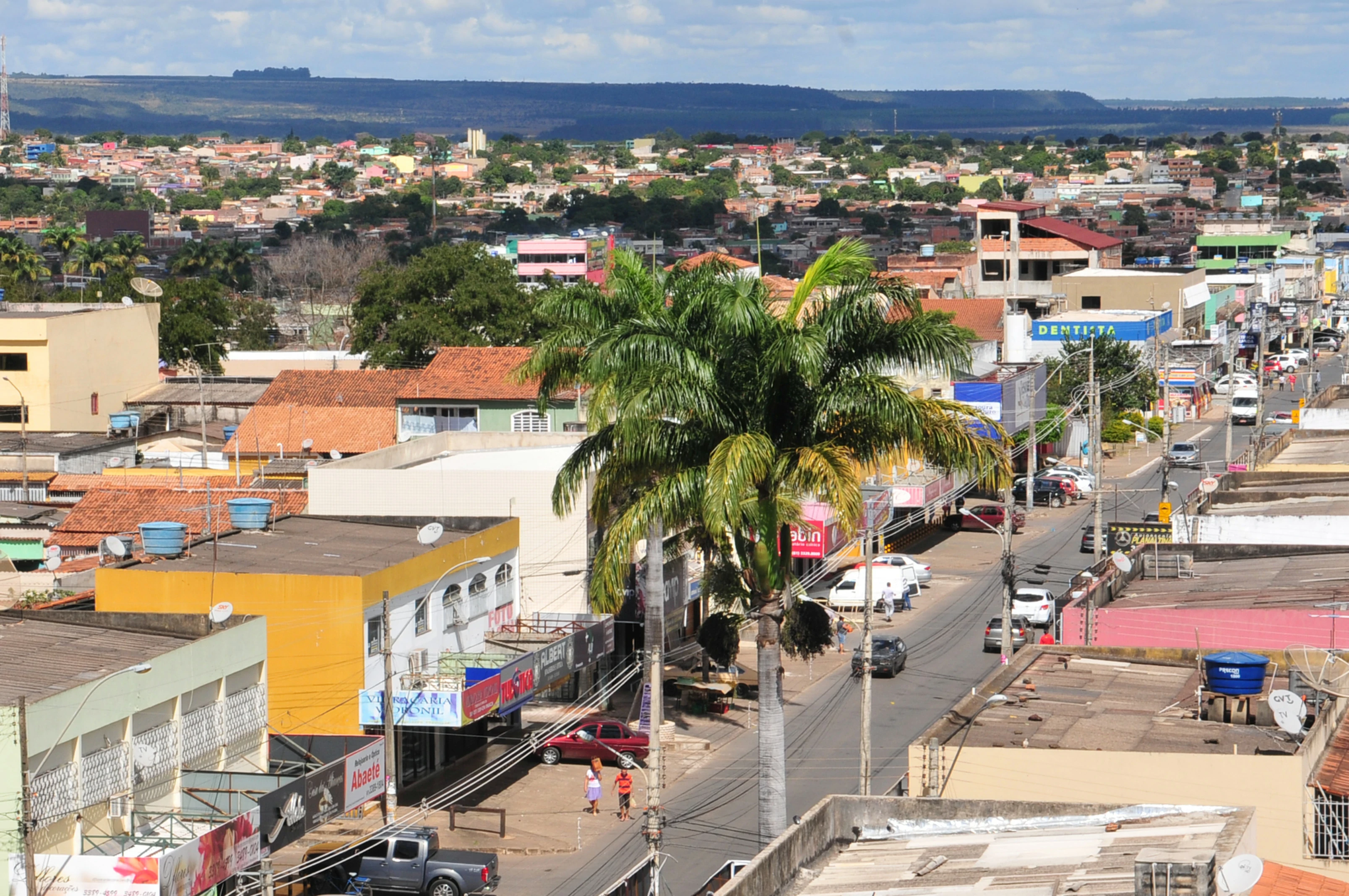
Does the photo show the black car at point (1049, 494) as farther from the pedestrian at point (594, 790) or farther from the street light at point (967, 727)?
the street light at point (967, 727)

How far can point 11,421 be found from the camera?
244 ft

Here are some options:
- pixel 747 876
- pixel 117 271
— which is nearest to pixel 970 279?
pixel 117 271

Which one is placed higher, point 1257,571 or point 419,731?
point 1257,571

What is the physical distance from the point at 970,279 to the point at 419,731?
301ft

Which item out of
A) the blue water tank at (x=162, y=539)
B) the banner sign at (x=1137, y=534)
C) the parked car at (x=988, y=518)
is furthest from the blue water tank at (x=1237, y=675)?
the parked car at (x=988, y=518)

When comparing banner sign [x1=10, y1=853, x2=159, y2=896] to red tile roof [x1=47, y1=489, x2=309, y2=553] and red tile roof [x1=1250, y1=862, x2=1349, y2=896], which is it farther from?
red tile roof [x1=47, y1=489, x2=309, y2=553]

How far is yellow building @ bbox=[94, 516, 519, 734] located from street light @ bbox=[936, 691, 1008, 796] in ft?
44.3

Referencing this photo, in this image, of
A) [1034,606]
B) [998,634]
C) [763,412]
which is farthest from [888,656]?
[763,412]

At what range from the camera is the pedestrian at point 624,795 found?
1394 inches

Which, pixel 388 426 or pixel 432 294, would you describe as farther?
pixel 432 294

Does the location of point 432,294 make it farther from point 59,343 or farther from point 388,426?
point 388,426

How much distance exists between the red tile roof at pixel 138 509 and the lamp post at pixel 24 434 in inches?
378

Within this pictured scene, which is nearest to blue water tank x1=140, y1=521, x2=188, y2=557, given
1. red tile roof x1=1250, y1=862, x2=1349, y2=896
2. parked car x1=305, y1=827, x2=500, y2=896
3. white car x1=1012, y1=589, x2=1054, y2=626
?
parked car x1=305, y1=827, x2=500, y2=896

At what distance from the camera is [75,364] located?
250 feet
